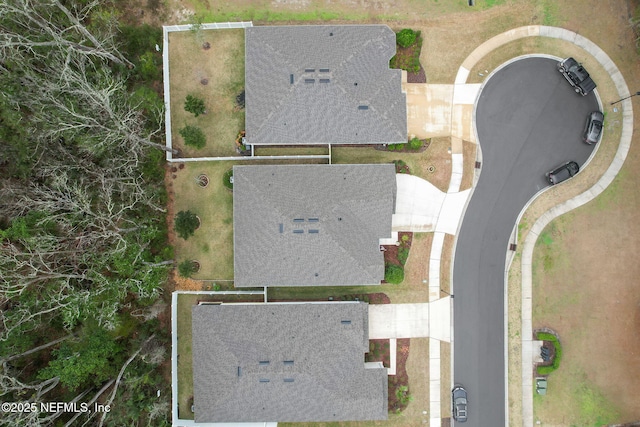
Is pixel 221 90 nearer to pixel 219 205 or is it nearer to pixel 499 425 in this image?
pixel 219 205

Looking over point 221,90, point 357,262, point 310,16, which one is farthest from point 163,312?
point 310,16

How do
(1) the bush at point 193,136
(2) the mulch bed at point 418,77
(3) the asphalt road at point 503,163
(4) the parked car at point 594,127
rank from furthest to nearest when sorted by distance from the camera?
(2) the mulch bed at point 418,77
(3) the asphalt road at point 503,163
(4) the parked car at point 594,127
(1) the bush at point 193,136

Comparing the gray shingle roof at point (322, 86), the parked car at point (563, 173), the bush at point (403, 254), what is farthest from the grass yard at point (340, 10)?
the bush at point (403, 254)

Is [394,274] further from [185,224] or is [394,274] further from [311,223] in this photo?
[185,224]

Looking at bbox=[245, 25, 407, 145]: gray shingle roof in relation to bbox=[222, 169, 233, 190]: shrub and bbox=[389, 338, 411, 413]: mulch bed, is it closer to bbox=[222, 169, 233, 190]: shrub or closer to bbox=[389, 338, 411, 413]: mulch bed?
bbox=[222, 169, 233, 190]: shrub

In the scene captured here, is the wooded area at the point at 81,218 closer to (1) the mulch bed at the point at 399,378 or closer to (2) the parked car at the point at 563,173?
(1) the mulch bed at the point at 399,378

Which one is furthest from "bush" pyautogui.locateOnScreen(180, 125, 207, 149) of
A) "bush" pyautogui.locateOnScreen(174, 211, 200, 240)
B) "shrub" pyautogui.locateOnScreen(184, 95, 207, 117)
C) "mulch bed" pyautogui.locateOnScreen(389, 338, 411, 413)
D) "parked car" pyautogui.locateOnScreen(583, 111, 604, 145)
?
"parked car" pyautogui.locateOnScreen(583, 111, 604, 145)
